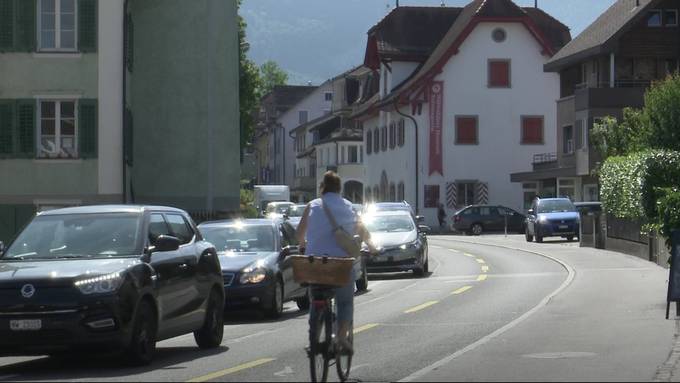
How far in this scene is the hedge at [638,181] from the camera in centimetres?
3000

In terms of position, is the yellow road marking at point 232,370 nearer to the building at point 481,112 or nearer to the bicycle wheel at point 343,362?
the bicycle wheel at point 343,362

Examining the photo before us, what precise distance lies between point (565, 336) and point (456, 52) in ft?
204

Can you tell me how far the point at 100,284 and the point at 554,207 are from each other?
4199 cm

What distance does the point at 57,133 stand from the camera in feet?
125

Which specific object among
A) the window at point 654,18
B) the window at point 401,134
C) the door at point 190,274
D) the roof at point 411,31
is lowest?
the door at point 190,274

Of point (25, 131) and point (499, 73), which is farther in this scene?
point (499, 73)

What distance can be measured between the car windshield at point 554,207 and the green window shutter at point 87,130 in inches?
Result: 848

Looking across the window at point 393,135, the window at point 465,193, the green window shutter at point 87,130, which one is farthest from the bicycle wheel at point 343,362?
the window at point 393,135

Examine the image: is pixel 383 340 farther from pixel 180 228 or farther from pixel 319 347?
pixel 319 347

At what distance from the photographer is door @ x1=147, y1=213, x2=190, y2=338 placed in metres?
14.8

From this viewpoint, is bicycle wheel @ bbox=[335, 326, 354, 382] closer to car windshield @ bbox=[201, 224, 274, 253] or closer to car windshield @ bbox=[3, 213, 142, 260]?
car windshield @ bbox=[3, 213, 142, 260]

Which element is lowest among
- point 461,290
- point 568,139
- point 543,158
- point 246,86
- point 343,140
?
point 461,290

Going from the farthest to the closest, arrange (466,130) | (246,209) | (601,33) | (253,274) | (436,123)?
(466,130) → (436,123) → (601,33) → (246,209) → (253,274)

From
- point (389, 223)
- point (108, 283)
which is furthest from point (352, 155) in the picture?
point (108, 283)
